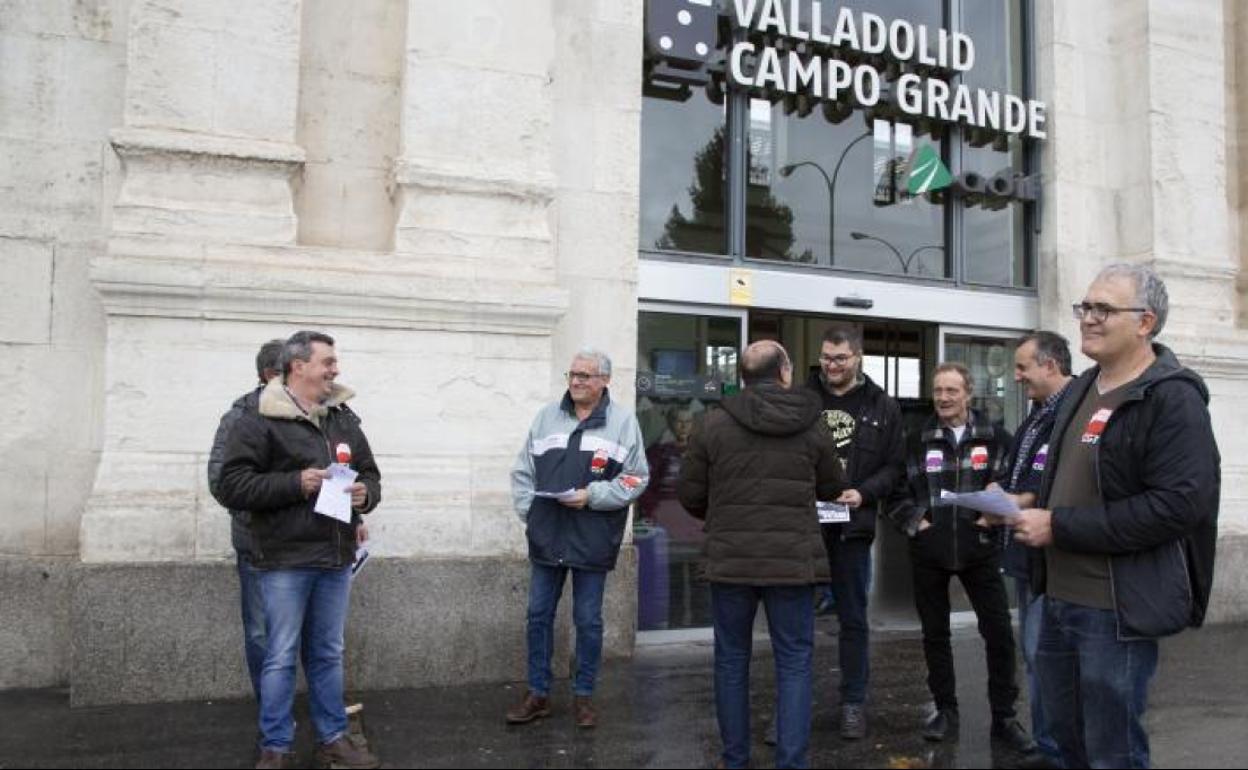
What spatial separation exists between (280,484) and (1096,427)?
2912mm

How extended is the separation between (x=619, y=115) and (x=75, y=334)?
142 inches

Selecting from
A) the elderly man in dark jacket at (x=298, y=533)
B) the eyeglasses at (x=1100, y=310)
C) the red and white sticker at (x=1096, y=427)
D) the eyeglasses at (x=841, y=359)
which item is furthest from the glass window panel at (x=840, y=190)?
the red and white sticker at (x=1096, y=427)

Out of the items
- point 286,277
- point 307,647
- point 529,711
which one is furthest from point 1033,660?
point 286,277

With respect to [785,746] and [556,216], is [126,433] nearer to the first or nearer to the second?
[556,216]

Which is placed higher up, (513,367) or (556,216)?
(556,216)

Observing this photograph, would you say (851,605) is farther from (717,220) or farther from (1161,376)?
(717,220)

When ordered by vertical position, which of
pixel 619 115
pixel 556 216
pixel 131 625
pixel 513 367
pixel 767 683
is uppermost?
pixel 619 115

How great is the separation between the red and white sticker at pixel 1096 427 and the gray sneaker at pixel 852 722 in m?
2.07

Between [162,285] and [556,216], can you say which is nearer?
[162,285]

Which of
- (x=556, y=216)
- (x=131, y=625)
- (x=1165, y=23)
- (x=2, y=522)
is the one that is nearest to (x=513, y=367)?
(x=556, y=216)

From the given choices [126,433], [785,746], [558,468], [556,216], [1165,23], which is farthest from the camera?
[1165,23]

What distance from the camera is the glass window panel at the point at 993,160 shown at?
8430 mm

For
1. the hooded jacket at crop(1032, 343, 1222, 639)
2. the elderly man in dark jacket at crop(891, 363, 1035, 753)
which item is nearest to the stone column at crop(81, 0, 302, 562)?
the elderly man in dark jacket at crop(891, 363, 1035, 753)

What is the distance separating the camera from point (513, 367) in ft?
20.1
